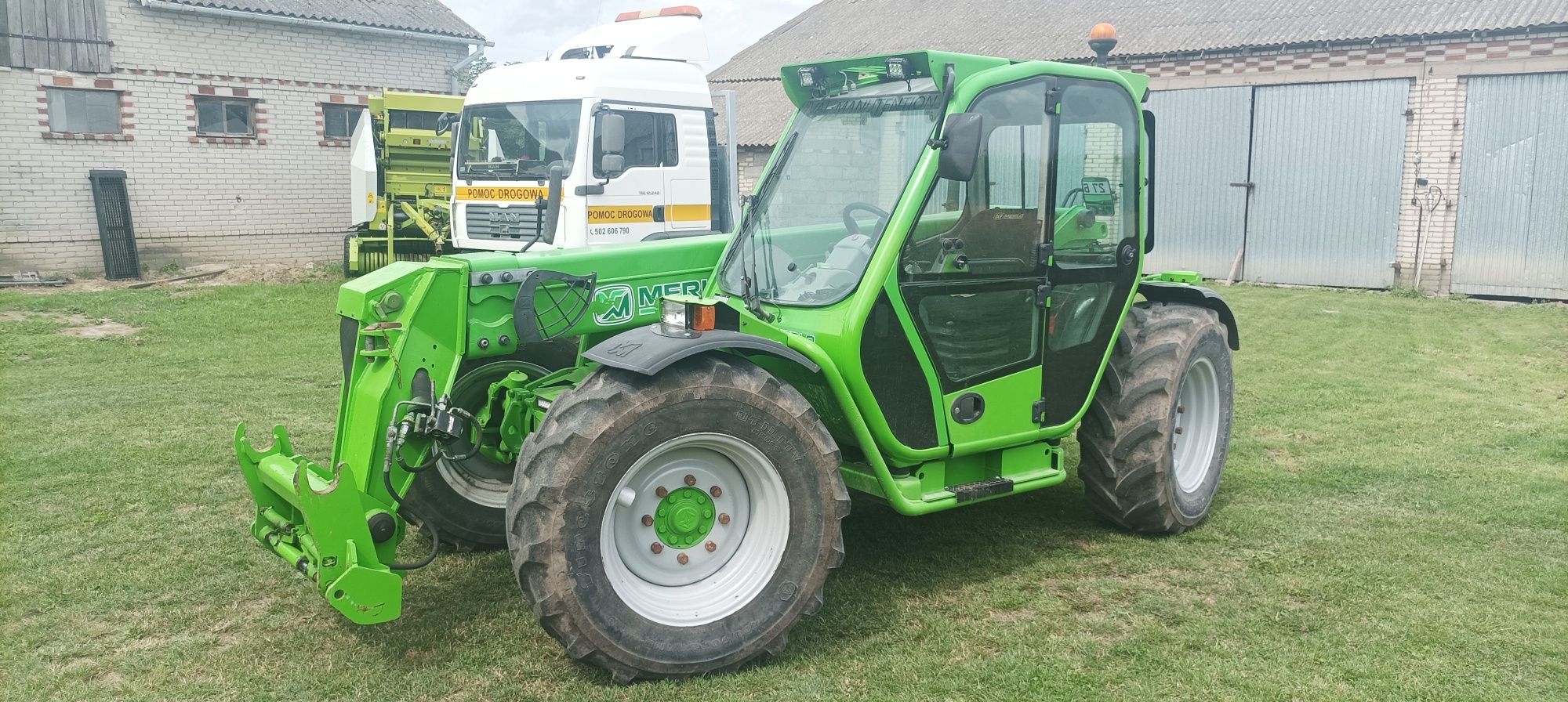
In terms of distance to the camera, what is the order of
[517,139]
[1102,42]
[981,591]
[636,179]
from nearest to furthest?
[981,591] → [1102,42] → [636,179] → [517,139]

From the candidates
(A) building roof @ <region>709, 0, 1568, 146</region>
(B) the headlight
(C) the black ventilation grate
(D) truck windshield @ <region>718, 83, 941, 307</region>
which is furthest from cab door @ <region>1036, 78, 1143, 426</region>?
(C) the black ventilation grate

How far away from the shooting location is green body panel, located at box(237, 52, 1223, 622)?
12.7 ft

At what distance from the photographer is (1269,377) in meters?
9.00

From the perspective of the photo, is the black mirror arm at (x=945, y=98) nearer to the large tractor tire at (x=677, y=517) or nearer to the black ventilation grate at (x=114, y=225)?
the large tractor tire at (x=677, y=517)

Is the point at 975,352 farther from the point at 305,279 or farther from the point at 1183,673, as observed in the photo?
the point at 305,279

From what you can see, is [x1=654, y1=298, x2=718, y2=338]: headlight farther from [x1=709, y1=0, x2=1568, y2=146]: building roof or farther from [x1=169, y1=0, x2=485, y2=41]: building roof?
[x1=169, y1=0, x2=485, y2=41]: building roof

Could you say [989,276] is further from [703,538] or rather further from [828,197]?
[703,538]

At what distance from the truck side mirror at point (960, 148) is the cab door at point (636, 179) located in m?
6.90

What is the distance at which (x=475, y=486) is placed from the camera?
16.2 feet

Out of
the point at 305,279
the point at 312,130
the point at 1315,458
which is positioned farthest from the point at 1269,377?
the point at 312,130

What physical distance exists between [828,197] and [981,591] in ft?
5.34

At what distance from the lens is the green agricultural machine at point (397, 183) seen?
48.3ft

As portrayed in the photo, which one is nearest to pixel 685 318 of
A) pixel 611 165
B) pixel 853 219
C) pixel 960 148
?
pixel 853 219

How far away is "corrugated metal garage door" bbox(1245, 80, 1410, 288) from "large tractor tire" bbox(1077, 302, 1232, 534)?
10.4 meters
